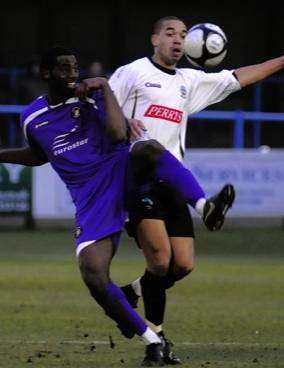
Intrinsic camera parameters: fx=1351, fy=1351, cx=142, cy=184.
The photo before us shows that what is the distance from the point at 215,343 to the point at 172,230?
132cm

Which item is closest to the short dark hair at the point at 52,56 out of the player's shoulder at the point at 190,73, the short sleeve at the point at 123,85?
the short sleeve at the point at 123,85

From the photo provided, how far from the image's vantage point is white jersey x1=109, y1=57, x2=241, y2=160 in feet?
31.8

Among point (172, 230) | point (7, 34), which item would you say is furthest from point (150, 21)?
point (172, 230)

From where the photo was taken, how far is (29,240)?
2025 cm

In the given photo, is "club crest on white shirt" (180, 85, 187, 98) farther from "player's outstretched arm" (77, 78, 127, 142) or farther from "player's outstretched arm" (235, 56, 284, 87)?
"player's outstretched arm" (77, 78, 127, 142)

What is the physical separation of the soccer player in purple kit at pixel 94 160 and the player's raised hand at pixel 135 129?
0.13m

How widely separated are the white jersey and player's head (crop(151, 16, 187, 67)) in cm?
8

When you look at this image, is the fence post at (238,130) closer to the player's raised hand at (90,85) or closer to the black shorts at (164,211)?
the black shorts at (164,211)

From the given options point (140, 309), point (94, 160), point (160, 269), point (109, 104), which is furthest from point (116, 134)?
point (140, 309)

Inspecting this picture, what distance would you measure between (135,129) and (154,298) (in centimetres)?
133

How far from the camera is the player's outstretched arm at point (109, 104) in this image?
861 cm

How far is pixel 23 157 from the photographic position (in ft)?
30.6

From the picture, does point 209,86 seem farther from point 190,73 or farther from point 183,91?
point 183,91

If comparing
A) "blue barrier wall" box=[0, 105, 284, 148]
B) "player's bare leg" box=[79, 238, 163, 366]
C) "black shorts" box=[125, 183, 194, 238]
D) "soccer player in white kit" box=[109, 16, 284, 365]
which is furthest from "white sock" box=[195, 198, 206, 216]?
"blue barrier wall" box=[0, 105, 284, 148]
